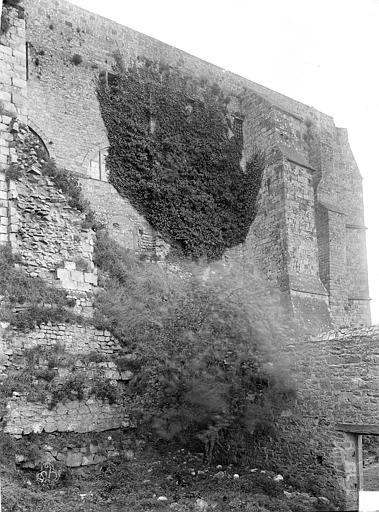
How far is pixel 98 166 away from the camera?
59.2 feet

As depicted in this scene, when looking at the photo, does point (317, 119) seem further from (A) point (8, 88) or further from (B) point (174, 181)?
(A) point (8, 88)

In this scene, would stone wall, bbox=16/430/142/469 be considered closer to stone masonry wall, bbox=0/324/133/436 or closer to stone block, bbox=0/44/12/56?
stone masonry wall, bbox=0/324/133/436

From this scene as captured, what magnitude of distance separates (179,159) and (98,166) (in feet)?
9.46

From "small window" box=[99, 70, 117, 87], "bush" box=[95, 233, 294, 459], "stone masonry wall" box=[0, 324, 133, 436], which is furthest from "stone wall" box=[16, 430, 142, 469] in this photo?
"small window" box=[99, 70, 117, 87]

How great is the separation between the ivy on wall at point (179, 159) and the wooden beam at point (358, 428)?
965 cm

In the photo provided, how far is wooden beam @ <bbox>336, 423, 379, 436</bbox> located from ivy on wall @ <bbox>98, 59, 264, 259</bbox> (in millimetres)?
9655

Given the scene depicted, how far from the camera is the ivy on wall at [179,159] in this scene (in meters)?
18.7

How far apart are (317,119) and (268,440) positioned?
16.7 m

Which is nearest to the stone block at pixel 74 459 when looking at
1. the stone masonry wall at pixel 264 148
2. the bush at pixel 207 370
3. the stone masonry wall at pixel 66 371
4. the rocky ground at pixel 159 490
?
the rocky ground at pixel 159 490

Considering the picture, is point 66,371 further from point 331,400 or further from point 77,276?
point 331,400

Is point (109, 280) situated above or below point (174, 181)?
below

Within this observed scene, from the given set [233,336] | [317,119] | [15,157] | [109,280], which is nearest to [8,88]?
[15,157]

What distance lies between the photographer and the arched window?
17.9 meters

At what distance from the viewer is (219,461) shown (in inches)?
457
